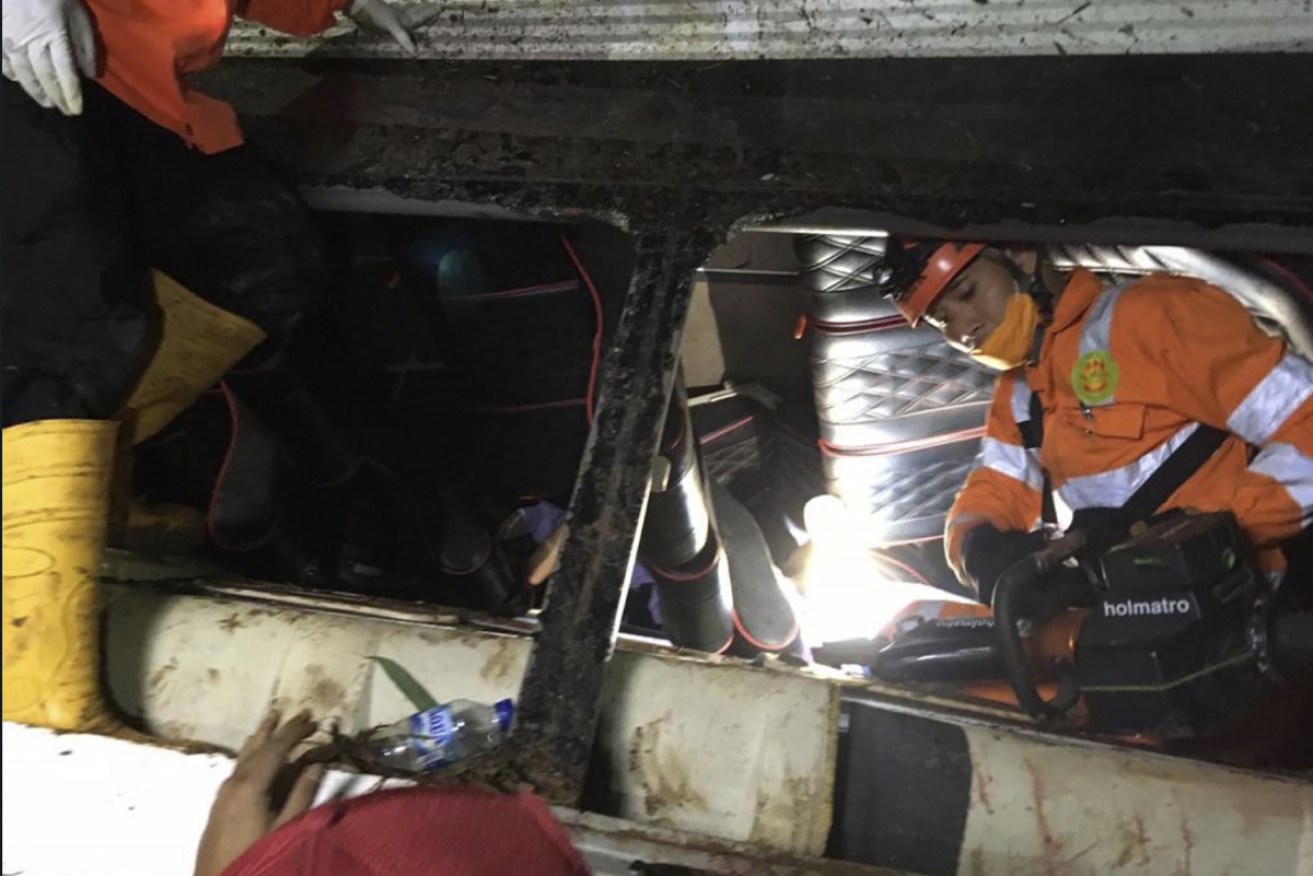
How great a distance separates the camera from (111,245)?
1394 millimetres

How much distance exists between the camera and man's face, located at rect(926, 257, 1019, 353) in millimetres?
1840

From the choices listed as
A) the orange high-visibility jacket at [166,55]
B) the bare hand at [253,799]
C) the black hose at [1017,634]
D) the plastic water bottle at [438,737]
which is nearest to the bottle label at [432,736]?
the plastic water bottle at [438,737]

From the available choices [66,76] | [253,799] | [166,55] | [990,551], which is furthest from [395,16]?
[990,551]

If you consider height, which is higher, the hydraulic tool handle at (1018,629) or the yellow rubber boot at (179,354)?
the yellow rubber boot at (179,354)

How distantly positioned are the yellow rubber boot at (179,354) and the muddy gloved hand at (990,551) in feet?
4.85

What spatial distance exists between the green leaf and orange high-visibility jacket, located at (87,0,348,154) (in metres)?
0.90

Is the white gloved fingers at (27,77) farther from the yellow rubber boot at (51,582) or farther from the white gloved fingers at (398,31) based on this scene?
the white gloved fingers at (398,31)

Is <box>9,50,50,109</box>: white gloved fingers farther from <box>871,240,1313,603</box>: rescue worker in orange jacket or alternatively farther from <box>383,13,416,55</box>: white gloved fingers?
<box>871,240,1313,603</box>: rescue worker in orange jacket

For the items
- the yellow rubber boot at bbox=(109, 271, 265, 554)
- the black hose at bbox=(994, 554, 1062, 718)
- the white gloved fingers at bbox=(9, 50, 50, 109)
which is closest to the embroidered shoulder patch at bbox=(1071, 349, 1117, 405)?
the black hose at bbox=(994, 554, 1062, 718)

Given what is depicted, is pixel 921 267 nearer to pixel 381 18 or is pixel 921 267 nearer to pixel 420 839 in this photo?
pixel 381 18

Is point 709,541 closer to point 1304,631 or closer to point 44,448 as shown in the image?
point 1304,631

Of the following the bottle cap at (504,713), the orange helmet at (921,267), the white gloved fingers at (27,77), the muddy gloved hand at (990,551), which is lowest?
the bottle cap at (504,713)

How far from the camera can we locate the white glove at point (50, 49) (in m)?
1.32

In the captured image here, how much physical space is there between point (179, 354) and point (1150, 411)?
68.7 inches
